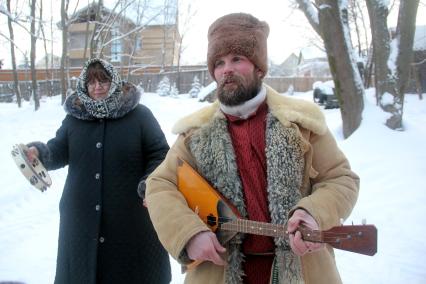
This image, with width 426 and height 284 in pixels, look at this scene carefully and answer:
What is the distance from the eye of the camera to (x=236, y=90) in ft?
6.15

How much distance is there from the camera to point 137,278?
2.82m

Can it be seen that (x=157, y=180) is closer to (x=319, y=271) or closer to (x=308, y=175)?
(x=308, y=175)

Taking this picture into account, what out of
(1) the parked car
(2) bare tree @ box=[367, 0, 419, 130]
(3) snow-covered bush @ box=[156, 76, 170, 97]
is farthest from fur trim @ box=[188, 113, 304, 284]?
(3) snow-covered bush @ box=[156, 76, 170, 97]

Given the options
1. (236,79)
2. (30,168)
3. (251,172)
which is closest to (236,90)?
(236,79)

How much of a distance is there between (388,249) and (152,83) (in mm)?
29510

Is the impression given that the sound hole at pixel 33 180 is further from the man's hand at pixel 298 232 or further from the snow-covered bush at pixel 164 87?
the snow-covered bush at pixel 164 87

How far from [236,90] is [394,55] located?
7.63 m

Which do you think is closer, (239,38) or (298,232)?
(298,232)

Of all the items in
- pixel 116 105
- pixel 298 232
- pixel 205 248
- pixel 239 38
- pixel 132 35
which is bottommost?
pixel 205 248

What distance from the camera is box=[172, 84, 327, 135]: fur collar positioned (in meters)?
1.80

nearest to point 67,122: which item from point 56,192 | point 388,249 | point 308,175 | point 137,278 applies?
point 137,278

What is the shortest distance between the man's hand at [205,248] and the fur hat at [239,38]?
78 cm

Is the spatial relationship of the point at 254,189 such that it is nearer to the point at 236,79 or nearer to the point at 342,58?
the point at 236,79

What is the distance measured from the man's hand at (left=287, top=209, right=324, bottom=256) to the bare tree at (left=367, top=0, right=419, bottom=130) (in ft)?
25.0
